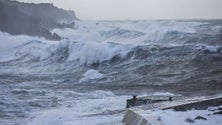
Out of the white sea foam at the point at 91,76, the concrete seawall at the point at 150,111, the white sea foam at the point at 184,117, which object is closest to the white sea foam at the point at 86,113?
the concrete seawall at the point at 150,111

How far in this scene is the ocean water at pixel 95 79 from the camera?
8.96m

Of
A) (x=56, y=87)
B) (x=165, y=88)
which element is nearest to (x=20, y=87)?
(x=56, y=87)

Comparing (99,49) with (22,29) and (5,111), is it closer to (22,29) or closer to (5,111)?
(5,111)

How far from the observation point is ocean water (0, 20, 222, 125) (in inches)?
353

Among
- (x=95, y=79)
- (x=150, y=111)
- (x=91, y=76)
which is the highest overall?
(x=91, y=76)

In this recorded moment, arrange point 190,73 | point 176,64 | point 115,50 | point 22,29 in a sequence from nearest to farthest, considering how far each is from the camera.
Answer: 1. point 190,73
2. point 176,64
3. point 115,50
4. point 22,29

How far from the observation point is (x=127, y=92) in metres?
11.5

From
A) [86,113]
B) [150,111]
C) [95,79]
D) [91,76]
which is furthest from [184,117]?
[91,76]

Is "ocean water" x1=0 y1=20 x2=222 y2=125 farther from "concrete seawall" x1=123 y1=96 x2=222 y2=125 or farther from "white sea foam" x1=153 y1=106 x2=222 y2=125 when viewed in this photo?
"white sea foam" x1=153 y1=106 x2=222 y2=125

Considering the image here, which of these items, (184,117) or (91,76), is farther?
(91,76)

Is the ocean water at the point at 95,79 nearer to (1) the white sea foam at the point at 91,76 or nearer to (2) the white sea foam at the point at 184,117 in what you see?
(1) the white sea foam at the point at 91,76

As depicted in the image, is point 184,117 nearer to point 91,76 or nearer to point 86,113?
point 86,113

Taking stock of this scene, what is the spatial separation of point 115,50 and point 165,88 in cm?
874

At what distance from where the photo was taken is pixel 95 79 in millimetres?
14477
